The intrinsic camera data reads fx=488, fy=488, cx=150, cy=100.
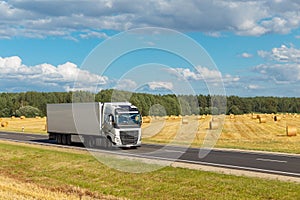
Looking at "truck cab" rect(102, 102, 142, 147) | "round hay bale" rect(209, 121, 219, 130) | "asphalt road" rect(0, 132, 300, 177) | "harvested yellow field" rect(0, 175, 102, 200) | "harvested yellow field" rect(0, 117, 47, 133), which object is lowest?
"harvested yellow field" rect(0, 175, 102, 200)

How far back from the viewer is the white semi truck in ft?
104

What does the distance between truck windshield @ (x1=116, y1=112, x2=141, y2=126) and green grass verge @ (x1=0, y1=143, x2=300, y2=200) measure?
5057 mm

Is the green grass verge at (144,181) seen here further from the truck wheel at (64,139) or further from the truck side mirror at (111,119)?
the truck wheel at (64,139)

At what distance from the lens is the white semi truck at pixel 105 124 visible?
31672 millimetres

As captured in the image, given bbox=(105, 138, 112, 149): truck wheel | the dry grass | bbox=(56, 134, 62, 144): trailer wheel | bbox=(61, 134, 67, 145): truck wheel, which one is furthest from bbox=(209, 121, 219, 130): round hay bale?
bbox=(105, 138, 112, 149): truck wheel

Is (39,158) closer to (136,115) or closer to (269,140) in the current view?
(136,115)

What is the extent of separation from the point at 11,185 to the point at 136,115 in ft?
48.3

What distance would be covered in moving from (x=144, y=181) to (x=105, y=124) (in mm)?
13958

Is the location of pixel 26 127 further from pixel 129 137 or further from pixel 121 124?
pixel 129 137

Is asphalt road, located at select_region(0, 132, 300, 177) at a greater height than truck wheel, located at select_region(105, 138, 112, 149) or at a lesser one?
lesser

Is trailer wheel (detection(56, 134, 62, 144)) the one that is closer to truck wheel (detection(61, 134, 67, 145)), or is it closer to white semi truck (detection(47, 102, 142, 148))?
truck wheel (detection(61, 134, 67, 145))

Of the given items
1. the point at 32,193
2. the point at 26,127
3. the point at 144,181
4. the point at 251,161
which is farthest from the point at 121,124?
the point at 26,127

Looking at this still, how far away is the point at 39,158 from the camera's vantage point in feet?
91.1

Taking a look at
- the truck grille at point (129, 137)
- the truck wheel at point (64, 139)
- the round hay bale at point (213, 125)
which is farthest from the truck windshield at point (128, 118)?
the round hay bale at point (213, 125)
